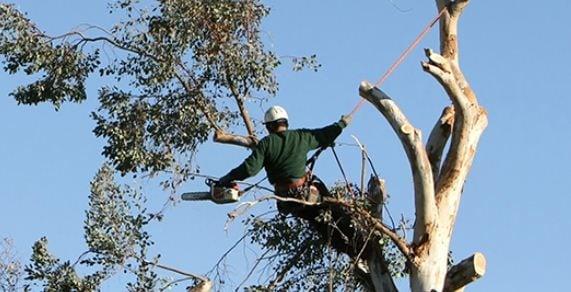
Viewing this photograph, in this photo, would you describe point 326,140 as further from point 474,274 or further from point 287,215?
point 474,274

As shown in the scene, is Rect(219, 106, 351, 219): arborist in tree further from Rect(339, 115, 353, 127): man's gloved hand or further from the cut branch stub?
the cut branch stub

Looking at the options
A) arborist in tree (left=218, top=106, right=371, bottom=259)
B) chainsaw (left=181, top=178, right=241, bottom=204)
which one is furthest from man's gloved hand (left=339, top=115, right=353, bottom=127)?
chainsaw (left=181, top=178, right=241, bottom=204)

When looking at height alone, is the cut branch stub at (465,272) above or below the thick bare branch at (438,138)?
below

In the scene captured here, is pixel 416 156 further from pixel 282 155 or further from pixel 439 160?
pixel 282 155

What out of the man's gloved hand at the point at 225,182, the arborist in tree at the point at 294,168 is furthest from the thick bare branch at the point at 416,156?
the man's gloved hand at the point at 225,182

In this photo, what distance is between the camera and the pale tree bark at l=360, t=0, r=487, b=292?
11.0 meters

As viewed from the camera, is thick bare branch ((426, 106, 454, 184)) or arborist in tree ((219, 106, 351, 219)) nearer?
arborist in tree ((219, 106, 351, 219))

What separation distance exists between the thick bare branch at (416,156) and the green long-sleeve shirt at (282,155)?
1.61 ft

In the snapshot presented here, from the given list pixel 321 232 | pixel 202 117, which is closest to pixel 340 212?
pixel 321 232

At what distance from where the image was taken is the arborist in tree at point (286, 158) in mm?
10922

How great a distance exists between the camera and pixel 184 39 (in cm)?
1272

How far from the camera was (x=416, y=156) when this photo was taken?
10977mm

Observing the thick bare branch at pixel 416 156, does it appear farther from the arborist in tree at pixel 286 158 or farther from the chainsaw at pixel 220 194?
the chainsaw at pixel 220 194

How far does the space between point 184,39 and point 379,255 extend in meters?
2.67
